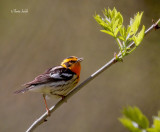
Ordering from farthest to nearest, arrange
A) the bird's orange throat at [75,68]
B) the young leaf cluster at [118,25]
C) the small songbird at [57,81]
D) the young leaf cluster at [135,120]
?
the bird's orange throat at [75,68] → the small songbird at [57,81] → the young leaf cluster at [118,25] → the young leaf cluster at [135,120]

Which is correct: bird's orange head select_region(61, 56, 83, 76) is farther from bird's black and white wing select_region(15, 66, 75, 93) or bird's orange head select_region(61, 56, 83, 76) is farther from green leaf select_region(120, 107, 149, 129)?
green leaf select_region(120, 107, 149, 129)

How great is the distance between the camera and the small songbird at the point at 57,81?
3412 mm

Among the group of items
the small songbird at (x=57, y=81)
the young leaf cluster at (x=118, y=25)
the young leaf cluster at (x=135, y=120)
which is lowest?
the small songbird at (x=57, y=81)

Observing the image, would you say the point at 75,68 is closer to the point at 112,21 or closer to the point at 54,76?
the point at 54,76

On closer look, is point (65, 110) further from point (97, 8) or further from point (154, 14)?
point (154, 14)

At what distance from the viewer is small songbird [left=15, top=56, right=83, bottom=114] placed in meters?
3.41

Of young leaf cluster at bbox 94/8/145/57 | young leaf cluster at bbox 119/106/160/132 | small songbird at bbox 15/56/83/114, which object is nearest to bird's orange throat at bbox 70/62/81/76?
small songbird at bbox 15/56/83/114

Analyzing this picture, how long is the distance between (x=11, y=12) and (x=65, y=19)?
1259mm

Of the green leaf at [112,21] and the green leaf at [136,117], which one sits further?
the green leaf at [112,21]

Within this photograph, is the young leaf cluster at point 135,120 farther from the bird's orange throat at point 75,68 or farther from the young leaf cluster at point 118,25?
the bird's orange throat at point 75,68

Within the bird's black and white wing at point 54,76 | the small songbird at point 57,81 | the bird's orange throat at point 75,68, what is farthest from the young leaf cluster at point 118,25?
the bird's orange throat at point 75,68

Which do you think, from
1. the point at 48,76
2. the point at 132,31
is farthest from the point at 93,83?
the point at 132,31

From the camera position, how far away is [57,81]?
362 centimetres

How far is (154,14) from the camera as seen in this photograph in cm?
636
